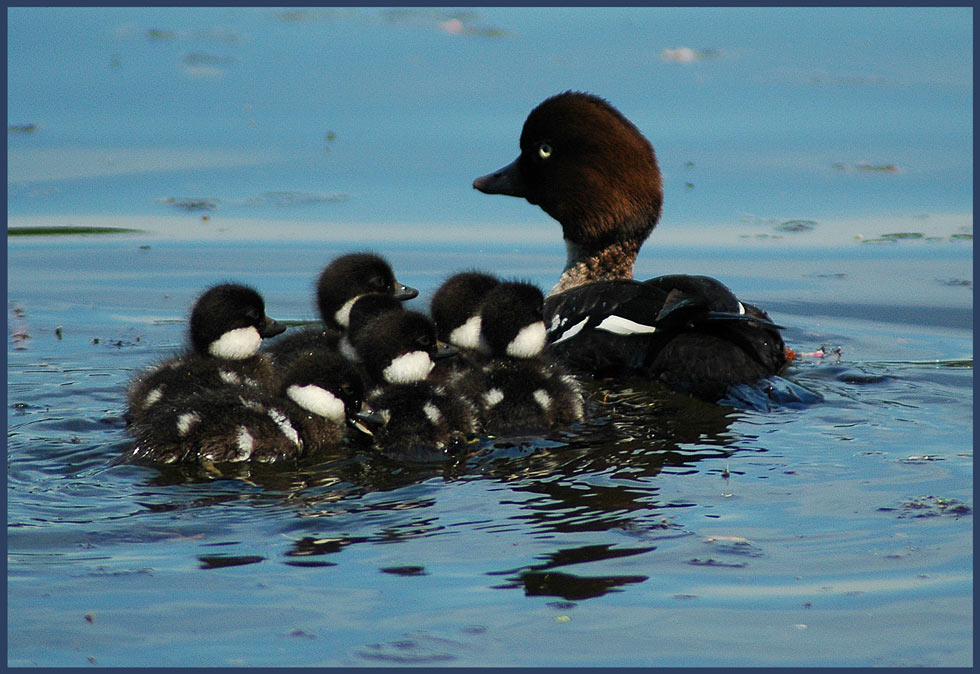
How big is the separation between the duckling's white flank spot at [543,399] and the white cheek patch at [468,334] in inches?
26.9

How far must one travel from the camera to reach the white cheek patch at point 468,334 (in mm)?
7336

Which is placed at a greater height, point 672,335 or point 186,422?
point 672,335

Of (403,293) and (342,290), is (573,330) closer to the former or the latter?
(403,293)

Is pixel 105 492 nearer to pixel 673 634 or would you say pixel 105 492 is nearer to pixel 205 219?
pixel 673 634

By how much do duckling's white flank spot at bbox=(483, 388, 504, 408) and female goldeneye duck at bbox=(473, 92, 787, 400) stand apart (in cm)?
109

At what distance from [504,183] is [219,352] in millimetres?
2723

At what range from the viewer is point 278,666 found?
4.34m

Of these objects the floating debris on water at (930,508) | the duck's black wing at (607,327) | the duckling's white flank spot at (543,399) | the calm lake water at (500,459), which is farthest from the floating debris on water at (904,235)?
the floating debris on water at (930,508)

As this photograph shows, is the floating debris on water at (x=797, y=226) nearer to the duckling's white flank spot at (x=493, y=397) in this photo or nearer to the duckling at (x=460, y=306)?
the duckling at (x=460, y=306)

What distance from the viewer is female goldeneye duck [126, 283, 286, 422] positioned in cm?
672

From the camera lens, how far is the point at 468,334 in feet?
24.2

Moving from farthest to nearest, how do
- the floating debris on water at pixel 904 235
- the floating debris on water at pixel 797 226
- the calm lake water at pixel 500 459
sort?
1. the floating debris on water at pixel 797 226
2. the floating debris on water at pixel 904 235
3. the calm lake water at pixel 500 459

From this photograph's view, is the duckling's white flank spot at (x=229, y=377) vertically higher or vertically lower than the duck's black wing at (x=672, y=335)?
lower

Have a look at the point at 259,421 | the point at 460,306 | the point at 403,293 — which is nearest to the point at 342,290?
the point at 403,293
